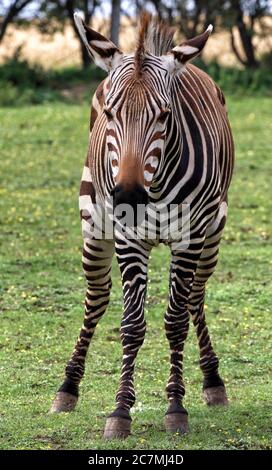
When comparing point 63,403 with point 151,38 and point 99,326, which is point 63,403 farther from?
point 99,326

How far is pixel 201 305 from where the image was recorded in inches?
290

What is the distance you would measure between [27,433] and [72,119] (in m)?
13.7

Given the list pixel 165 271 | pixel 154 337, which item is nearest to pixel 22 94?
pixel 165 271

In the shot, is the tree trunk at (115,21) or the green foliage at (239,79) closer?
the tree trunk at (115,21)

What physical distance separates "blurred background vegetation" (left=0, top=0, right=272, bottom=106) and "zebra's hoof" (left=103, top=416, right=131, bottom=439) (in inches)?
633

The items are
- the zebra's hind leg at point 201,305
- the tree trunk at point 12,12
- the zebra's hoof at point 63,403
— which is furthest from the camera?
the tree trunk at point 12,12

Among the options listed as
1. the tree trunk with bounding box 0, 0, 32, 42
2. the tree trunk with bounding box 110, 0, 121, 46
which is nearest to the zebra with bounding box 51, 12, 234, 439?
the tree trunk with bounding box 110, 0, 121, 46

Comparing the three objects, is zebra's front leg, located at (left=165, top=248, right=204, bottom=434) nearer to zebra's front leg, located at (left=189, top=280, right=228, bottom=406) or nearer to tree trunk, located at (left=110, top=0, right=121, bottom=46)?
zebra's front leg, located at (left=189, top=280, right=228, bottom=406)

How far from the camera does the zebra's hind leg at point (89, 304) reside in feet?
22.5

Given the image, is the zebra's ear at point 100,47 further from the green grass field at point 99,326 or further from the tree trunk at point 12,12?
the tree trunk at point 12,12

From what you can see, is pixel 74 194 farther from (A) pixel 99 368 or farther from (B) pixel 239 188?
(A) pixel 99 368

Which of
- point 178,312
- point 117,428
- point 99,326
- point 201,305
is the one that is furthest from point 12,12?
point 117,428

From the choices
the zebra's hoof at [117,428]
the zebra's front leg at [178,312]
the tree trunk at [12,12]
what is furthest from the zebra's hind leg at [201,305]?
the tree trunk at [12,12]

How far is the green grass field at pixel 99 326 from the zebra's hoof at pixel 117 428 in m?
0.08
